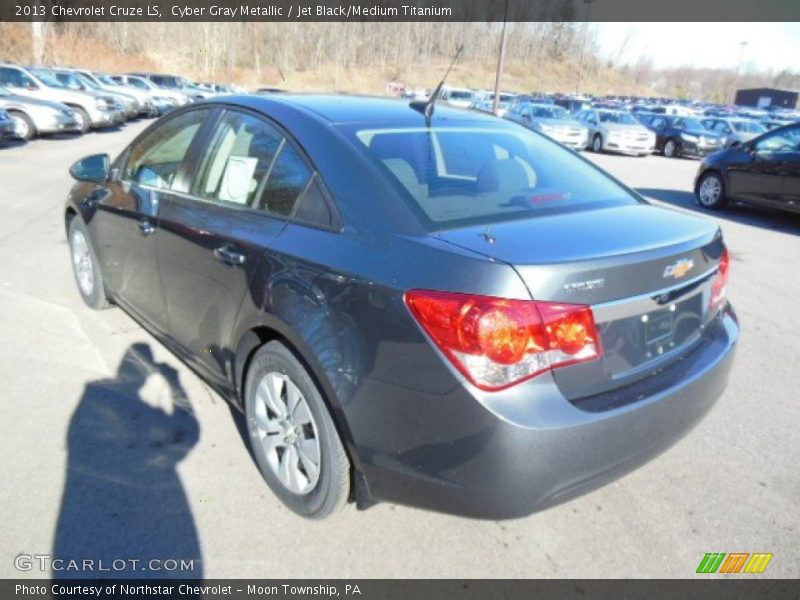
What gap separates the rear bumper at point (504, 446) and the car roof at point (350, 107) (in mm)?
1380

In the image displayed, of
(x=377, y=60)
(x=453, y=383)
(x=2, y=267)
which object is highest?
(x=377, y=60)

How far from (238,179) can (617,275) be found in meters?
1.82

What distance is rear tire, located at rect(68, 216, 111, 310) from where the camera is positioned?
4422mm

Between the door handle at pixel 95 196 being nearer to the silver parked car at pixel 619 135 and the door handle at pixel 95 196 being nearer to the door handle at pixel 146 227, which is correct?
the door handle at pixel 146 227

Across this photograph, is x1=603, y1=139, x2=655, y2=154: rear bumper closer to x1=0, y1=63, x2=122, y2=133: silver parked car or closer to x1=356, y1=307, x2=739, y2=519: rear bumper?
x1=0, y1=63, x2=122, y2=133: silver parked car

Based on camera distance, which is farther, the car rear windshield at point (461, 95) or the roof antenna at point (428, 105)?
the car rear windshield at point (461, 95)

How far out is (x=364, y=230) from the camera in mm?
2217

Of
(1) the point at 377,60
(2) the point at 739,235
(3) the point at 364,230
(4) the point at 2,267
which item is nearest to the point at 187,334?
(3) the point at 364,230

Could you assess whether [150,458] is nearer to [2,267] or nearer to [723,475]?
[723,475]

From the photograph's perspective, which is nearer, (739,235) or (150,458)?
(150,458)

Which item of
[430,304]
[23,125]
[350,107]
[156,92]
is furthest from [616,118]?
[430,304]

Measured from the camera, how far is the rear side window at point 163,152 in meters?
3.38

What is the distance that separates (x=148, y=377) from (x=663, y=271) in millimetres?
2980

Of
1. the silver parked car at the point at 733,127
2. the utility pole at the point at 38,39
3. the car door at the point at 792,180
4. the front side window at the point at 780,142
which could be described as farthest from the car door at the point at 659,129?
the utility pole at the point at 38,39
